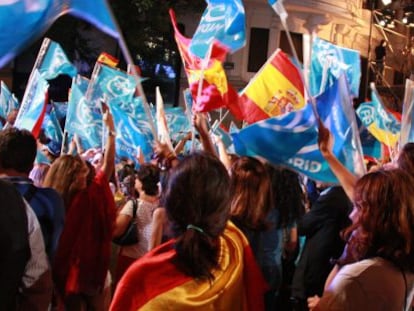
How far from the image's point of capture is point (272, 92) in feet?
28.9

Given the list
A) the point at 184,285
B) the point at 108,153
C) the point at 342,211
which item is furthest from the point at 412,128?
the point at 184,285

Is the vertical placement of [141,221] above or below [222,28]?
below

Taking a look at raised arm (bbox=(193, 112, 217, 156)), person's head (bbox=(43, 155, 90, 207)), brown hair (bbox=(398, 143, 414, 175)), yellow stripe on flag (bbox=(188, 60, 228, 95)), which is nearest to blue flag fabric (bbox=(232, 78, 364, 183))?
brown hair (bbox=(398, 143, 414, 175))

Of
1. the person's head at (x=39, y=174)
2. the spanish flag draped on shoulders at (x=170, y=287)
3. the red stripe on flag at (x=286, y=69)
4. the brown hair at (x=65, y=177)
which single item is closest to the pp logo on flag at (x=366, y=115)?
the red stripe on flag at (x=286, y=69)

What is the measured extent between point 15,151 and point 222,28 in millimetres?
4525

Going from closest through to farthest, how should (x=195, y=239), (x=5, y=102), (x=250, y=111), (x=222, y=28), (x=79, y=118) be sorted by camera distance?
(x=195, y=239) < (x=222, y=28) < (x=250, y=111) < (x=79, y=118) < (x=5, y=102)

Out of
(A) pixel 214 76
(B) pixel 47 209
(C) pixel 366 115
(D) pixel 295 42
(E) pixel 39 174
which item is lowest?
(C) pixel 366 115

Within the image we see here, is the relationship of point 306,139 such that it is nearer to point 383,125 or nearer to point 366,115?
point 383,125

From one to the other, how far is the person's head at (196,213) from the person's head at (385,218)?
23.5 inches

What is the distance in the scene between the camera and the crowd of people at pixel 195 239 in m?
2.77

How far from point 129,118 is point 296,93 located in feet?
7.20

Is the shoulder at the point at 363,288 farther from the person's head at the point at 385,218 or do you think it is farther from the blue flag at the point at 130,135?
the blue flag at the point at 130,135

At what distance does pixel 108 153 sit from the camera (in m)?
5.21

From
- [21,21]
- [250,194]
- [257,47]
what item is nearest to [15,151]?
[21,21]
